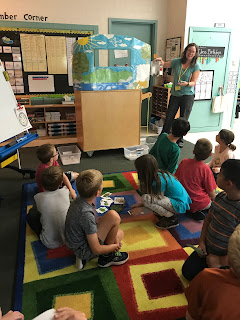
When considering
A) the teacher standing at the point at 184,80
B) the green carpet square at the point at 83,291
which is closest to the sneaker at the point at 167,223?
the green carpet square at the point at 83,291

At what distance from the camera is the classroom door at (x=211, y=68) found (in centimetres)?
483

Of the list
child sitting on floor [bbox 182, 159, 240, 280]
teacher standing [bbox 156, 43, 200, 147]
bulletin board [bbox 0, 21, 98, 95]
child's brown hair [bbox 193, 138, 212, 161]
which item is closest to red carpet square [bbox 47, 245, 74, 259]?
child sitting on floor [bbox 182, 159, 240, 280]

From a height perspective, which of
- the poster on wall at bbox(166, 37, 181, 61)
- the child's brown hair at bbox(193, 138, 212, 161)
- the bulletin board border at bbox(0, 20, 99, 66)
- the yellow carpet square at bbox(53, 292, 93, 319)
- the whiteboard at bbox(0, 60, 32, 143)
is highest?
the bulletin board border at bbox(0, 20, 99, 66)

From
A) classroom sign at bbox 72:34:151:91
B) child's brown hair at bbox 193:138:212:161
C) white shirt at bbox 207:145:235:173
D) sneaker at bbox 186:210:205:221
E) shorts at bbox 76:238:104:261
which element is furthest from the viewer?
classroom sign at bbox 72:34:151:91

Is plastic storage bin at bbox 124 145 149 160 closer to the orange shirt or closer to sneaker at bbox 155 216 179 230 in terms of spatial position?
sneaker at bbox 155 216 179 230

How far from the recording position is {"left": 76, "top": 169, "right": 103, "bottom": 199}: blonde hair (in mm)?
1576

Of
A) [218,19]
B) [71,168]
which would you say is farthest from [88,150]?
[218,19]

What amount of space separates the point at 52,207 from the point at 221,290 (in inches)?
50.7

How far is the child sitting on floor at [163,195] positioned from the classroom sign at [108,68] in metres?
2.03

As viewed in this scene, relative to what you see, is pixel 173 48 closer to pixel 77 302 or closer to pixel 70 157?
pixel 70 157

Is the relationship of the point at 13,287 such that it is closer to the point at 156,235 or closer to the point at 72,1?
the point at 156,235

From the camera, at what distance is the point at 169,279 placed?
166cm

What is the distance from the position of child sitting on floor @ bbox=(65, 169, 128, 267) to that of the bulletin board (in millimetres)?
3601

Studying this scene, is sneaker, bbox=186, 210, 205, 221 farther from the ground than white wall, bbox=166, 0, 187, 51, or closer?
closer
